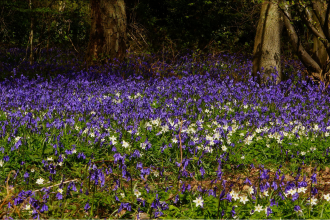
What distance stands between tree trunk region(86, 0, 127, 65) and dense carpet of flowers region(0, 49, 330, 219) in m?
2.40

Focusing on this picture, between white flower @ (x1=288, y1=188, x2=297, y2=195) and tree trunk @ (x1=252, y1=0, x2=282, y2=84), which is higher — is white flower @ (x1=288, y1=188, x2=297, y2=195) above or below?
below

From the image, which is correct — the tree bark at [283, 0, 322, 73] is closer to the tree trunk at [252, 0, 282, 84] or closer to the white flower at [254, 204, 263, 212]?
the tree trunk at [252, 0, 282, 84]

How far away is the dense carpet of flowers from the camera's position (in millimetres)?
2871

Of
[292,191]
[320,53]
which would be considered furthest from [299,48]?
[292,191]

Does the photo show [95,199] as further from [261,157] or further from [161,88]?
[161,88]

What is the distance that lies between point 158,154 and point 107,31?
680 cm

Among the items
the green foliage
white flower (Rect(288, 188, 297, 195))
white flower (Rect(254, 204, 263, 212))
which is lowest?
white flower (Rect(254, 204, 263, 212))

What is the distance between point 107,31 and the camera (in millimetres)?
10242

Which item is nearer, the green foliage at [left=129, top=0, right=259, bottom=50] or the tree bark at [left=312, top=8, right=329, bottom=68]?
the tree bark at [left=312, top=8, right=329, bottom=68]

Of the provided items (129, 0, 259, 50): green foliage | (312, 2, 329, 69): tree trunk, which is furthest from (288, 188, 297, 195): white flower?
(129, 0, 259, 50): green foliage

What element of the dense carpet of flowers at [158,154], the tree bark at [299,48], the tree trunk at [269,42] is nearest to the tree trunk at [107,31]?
the dense carpet of flowers at [158,154]

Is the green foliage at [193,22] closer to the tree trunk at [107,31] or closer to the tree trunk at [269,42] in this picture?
the tree trunk at [107,31]

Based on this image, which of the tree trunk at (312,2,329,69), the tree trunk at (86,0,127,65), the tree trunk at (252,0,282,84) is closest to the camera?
the tree trunk at (252,0,282,84)

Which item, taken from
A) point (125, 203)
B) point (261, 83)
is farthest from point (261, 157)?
point (261, 83)
